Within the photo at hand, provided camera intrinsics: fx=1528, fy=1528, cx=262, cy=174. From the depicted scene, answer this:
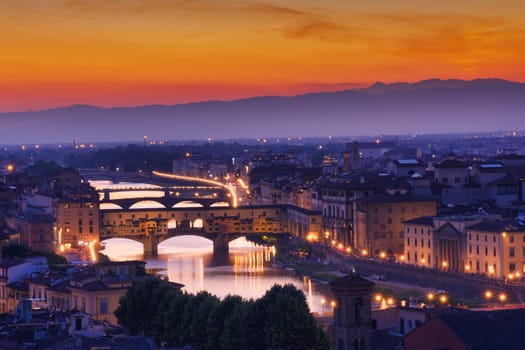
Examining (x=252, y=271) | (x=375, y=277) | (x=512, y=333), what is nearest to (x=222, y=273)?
(x=252, y=271)

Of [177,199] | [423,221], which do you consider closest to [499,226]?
[423,221]

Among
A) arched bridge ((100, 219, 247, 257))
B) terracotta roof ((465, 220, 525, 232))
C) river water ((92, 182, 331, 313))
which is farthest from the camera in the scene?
arched bridge ((100, 219, 247, 257))

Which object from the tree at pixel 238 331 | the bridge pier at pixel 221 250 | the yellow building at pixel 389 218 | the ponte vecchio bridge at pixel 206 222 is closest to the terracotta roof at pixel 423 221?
the yellow building at pixel 389 218

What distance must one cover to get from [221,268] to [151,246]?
994cm

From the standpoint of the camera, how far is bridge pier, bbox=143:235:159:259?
167 ft

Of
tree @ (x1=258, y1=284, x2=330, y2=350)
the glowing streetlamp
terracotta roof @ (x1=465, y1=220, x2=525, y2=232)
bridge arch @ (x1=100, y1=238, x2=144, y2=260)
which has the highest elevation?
terracotta roof @ (x1=465, y1=220, x2=525, y2=232)

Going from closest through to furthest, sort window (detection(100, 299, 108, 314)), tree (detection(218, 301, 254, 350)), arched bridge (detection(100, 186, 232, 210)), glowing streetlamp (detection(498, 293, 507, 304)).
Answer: tree (detection(218, 301, 254, 350))
window (detection(100, 299, 108, 314))
glowing streetlamp (detection(498, 293, 507, 304))
arched bridge (detection(100, 186, 232, 210))

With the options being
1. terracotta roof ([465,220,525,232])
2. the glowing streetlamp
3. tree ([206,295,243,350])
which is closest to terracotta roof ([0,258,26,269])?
tree ([206,295,243,350])

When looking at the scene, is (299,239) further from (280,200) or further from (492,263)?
(492,263)

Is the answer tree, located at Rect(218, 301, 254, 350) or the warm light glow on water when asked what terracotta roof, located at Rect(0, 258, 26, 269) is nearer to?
the warm light glow on water

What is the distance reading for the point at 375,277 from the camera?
38719mm

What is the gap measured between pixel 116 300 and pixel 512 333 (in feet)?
33.5

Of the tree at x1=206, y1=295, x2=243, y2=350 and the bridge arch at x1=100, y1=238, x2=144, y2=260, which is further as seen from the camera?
the bridge arch at x1=100, y1=238, x2=144, y2=260

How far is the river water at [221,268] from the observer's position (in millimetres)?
35875
